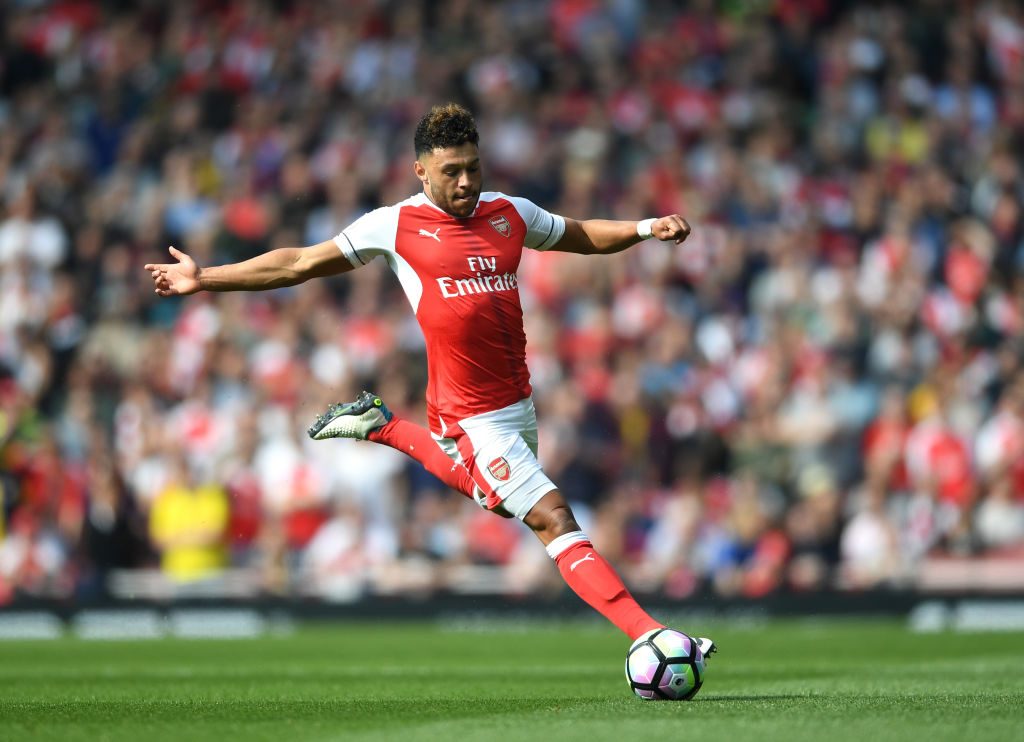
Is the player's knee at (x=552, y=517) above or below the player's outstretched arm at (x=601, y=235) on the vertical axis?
below

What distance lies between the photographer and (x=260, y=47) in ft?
66.6

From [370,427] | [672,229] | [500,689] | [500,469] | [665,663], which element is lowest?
[500,689]

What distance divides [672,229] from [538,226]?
72cm

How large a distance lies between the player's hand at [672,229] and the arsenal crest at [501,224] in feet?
2.39

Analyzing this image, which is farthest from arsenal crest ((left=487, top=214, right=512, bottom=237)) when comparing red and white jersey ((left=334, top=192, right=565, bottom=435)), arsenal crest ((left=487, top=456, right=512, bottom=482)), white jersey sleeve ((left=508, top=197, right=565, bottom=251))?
arsenal crest ((left=487, top=456, right=512, bottom=482))

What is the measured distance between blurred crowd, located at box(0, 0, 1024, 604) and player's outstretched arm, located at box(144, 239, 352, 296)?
7.92 metres

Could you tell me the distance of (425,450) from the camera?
29.0 feet

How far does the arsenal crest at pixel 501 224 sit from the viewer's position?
825 cm

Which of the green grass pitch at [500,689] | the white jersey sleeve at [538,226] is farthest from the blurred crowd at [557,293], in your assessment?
the white jersey sleeve at [538,226]

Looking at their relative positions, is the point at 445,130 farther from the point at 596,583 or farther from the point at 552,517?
the point at 596,583

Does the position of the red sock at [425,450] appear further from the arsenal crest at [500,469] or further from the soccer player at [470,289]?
the arsenal crest at [500,469]

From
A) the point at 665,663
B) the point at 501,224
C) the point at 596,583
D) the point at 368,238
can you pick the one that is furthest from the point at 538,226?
the point at 665,663

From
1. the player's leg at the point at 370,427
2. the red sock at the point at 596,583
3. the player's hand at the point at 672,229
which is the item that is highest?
the player's hand at the point at 672,229

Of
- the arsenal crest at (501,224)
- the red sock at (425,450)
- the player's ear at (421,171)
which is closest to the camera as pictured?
the player's ear at (421,171)
